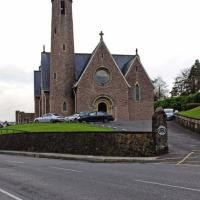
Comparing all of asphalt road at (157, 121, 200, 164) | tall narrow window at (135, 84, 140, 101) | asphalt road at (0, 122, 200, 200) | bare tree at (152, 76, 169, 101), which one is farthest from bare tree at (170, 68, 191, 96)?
asphalt road at (0, 122, 200, 200)

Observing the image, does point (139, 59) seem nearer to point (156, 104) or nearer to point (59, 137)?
point (156, 104)

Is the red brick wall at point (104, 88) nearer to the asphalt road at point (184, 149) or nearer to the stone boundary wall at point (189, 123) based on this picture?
the stone boundary wall at point (189, 123)

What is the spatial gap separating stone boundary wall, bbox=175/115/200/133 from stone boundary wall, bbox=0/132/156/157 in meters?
12.6

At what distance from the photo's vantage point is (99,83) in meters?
74.8

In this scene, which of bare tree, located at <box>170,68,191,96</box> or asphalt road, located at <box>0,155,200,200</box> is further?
bare tree, located at <box>170,68,191,96</box>

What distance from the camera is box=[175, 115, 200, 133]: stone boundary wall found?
4337cm

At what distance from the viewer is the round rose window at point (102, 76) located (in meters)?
74.9

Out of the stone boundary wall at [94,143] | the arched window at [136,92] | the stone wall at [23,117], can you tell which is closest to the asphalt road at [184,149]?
the stone boundary wall at [94,143]

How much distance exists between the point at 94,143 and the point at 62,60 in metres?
44.1

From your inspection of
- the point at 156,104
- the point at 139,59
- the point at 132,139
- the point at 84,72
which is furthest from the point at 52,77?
the point at 132,139

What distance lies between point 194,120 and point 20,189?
1267 inches

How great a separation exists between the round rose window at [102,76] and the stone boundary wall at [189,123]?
20.4 metres

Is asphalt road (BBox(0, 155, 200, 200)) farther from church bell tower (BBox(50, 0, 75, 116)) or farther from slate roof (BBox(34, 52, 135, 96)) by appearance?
slate roof (BBox(34, 52, 135, 96))

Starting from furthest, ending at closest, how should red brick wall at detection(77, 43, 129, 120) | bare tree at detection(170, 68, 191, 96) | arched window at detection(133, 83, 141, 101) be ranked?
bare tree at detection(170, 68, 191, 96), arched window at detection(133, 83, 141, 101), red brick wall at detection(77, 43, 129, 120)
